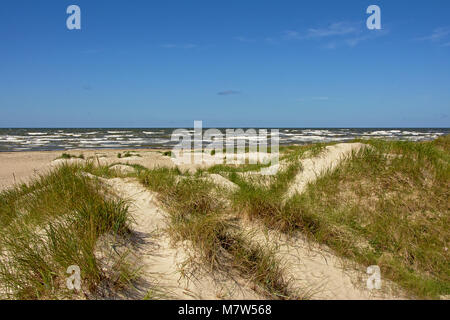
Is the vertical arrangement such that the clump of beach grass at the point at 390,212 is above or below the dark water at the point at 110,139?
below

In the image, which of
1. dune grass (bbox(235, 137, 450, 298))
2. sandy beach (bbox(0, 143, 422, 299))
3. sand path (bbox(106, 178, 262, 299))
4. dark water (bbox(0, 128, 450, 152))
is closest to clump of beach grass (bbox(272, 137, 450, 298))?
dune grass (bbox(235, 137, 450, 298))

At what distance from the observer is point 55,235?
3170mm

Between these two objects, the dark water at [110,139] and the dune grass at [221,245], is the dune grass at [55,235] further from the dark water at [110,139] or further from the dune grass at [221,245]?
the dark water at [110,139]

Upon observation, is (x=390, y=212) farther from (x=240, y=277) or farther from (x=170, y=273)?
(x=170, y=273)

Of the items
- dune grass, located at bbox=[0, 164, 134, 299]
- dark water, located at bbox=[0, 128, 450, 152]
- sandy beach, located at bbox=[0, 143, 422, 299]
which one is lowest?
sandy beach, located at bbox=[0, 143, 422, 299]

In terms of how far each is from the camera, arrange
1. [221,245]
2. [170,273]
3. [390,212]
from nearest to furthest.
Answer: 1. [170,273]
2. [221,245]
3. [390,212]

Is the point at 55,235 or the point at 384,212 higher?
the point at 55,235

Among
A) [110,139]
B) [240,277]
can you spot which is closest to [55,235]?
[240,277]

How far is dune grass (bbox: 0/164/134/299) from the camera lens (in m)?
2.67

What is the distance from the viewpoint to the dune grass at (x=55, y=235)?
2668 mm

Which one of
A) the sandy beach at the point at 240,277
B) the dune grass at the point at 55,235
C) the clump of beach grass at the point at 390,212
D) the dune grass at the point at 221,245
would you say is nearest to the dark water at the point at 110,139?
the clump of beach grass at the point at 390,212

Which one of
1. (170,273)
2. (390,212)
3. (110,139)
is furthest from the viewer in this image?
(110,139)

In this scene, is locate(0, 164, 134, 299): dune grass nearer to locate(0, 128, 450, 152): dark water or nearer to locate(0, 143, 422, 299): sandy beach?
locate(0, 143, 422, 299): sandy beach
